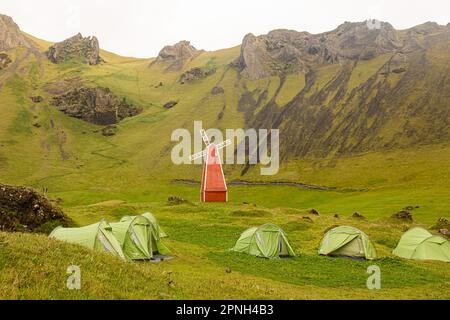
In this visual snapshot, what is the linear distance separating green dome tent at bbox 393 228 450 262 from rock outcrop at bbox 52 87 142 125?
167 meters

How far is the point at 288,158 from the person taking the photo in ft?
426

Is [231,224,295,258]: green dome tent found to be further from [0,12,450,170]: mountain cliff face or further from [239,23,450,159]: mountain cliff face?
[239,23,450,159]: mountain cliff face

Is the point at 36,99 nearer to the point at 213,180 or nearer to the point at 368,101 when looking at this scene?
the point at 213,180

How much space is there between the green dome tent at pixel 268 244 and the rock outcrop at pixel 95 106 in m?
164

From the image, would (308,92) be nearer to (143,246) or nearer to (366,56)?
(366,56)

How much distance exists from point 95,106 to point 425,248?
173810 millimetres

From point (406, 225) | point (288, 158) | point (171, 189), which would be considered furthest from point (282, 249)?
point (288, 158)

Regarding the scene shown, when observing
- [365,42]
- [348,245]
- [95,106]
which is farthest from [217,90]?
[348,245]

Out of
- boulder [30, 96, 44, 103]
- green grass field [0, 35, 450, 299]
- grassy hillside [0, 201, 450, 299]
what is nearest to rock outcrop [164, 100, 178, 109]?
green grass field [0, 35, 450, 299]

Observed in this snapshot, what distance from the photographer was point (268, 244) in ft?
107

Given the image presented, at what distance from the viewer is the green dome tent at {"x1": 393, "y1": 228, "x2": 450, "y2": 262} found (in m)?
34.0
